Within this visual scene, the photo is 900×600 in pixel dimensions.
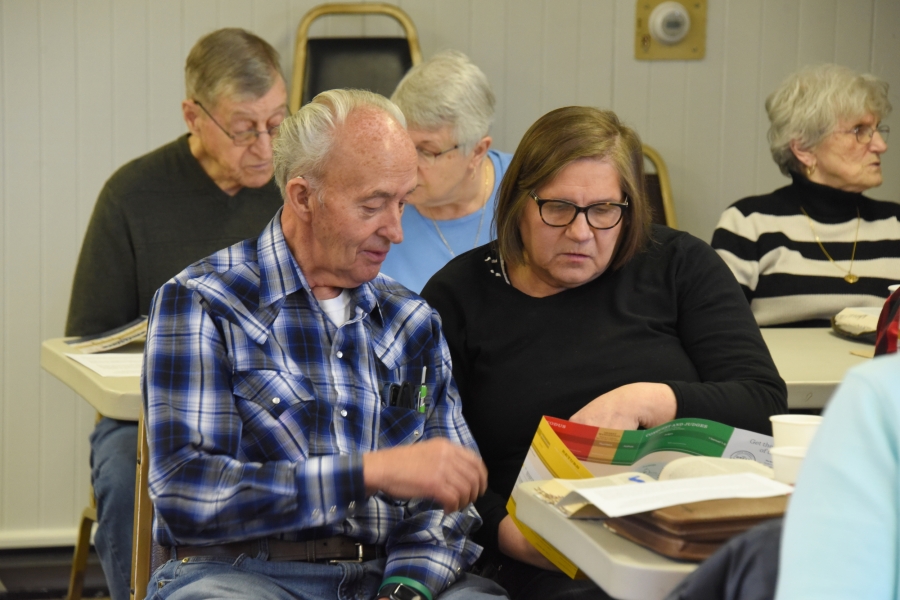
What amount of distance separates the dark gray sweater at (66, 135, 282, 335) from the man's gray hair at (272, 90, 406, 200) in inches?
40.7

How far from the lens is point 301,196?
1497 millimetres

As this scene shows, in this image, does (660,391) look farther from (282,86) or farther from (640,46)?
(640,46)

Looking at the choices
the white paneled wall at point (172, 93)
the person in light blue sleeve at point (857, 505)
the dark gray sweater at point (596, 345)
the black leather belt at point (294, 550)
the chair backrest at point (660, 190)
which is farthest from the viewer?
the chair backrest at point (660, 190)

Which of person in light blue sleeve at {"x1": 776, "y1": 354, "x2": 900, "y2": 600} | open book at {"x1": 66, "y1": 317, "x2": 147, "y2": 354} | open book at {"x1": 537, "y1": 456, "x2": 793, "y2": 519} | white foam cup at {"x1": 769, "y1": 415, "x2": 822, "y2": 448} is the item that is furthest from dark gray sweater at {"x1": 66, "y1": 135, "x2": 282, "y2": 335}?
person in light blue sleeve at {"x1": 776, "y1": 354, "x2": 900, "y2": 600}

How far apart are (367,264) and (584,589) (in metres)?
0.57

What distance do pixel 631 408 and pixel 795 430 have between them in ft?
1.30

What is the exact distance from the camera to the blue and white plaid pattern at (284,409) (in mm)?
1241

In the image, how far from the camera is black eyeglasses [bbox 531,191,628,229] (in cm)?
165

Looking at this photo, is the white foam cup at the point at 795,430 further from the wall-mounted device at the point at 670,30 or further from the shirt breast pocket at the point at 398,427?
the wall-mounted device at the point at 670,30

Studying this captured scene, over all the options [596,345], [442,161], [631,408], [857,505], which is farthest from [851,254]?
[857,505]

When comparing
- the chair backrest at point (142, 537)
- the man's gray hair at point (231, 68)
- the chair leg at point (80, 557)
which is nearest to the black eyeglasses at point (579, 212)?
the chair backrest at point (142, 537)

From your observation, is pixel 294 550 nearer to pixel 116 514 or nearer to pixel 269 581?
pixel 269 581

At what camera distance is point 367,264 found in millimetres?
1485

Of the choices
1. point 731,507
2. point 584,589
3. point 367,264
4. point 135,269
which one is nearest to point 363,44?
point 135,269
